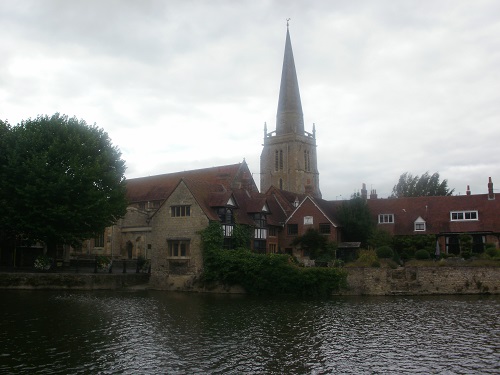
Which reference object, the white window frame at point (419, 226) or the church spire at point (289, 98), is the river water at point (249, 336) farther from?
the church spire at point (289, 98)

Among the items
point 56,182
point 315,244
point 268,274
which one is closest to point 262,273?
point 268,274

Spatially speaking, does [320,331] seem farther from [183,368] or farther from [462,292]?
[462,292]

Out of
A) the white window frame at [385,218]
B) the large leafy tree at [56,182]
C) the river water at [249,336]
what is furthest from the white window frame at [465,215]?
the large leafy tree at [56,182]

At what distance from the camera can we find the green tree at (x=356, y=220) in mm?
50125

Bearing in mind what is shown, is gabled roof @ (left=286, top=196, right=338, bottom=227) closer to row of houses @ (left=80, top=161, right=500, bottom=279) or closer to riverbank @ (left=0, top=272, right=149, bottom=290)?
row of houses @ (left=80, top=161, right=500, bottom=279)

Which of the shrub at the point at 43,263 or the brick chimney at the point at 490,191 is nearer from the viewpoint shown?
the shrub at the point at 43,263

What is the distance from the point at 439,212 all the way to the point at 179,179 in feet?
98.2

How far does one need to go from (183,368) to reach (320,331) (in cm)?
837

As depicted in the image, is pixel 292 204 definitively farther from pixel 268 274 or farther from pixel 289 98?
pixel 289 98

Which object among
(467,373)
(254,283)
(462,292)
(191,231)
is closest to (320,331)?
(467,373)

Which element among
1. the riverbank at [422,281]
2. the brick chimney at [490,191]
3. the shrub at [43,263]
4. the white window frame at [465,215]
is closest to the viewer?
the riverbank at [422,281]

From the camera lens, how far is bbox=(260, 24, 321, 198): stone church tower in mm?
86500

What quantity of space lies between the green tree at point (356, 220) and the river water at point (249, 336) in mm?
16681

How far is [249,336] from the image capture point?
21844 millimetres
